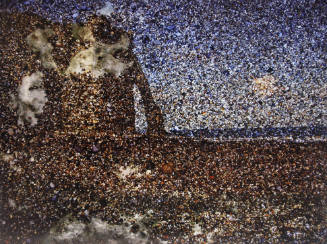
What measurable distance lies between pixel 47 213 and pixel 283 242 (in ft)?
5.61

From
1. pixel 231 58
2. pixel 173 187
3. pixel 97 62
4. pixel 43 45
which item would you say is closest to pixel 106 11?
pixel 97 62

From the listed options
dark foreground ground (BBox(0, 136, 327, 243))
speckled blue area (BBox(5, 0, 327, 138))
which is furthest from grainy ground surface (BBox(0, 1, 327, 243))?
speckled blue area (BBox(5, 0, 327, 138))

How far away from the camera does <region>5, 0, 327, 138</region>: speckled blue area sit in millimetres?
1668

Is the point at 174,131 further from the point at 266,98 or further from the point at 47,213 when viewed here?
the point at 47,213

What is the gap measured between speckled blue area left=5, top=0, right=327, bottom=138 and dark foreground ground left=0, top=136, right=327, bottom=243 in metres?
0.20

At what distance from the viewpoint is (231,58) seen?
168cm

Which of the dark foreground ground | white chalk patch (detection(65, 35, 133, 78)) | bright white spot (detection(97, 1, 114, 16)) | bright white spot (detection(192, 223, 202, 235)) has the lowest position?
bright white spot (detection(192, 223, 202, 235))

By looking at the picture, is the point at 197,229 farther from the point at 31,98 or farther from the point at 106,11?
the point at 106,11

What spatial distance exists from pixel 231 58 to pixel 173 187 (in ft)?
3.31

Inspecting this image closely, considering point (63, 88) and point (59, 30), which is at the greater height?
point (59, 30)

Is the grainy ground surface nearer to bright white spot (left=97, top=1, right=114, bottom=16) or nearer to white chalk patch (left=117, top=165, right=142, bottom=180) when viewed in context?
white chalk patch (left=117, top=165, right=142, bottom=180)

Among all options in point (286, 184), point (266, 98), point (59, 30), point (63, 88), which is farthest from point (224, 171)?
point (59, 30)

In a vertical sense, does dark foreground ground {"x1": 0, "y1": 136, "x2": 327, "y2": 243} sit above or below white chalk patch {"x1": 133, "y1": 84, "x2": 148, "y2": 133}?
below

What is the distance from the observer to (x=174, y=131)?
5.49ft
